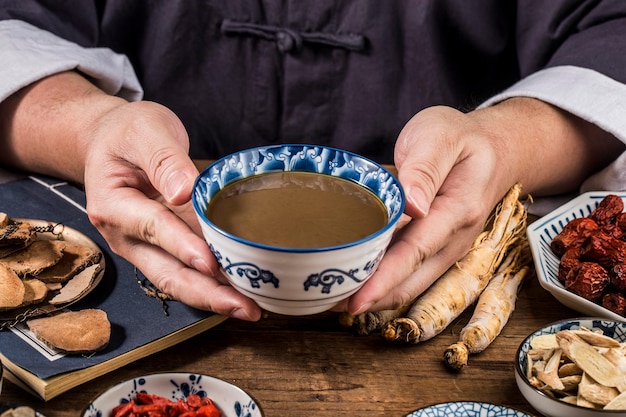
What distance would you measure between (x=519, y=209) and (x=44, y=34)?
4.44ft

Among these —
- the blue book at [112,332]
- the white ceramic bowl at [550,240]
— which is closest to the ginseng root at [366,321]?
the blue book at [112,332]

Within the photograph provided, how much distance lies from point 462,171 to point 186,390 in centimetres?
69

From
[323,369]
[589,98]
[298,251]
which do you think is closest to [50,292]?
[323,369]

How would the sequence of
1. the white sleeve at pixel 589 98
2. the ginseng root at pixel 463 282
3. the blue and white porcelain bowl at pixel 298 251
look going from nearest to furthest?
1. the blue and white porcelain bowl at pixel 298 251
2. the ginseng root at pixel 463 282
3. the white sleeve at pixel 589 98

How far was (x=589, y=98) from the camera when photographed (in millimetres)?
1760

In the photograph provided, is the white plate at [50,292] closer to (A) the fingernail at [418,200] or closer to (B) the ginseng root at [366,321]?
(B) the ginseng root at [366,321]

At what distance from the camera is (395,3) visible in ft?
6.68

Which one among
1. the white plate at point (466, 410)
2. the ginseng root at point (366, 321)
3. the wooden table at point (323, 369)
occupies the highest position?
the white plate at point (466, 410)

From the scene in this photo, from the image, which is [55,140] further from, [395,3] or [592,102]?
[592,102]

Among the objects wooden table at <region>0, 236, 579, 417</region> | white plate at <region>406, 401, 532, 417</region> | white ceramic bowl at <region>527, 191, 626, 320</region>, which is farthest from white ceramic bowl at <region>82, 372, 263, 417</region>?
white ceramic bowl at <region>527, 191, 626, 320</region>

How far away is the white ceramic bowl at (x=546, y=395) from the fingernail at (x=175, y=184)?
66 cm

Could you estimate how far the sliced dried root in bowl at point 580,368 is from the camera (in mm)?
1198

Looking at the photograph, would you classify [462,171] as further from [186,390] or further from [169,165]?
[186,390]

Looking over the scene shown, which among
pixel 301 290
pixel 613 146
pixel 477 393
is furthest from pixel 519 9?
pixel 301 290
